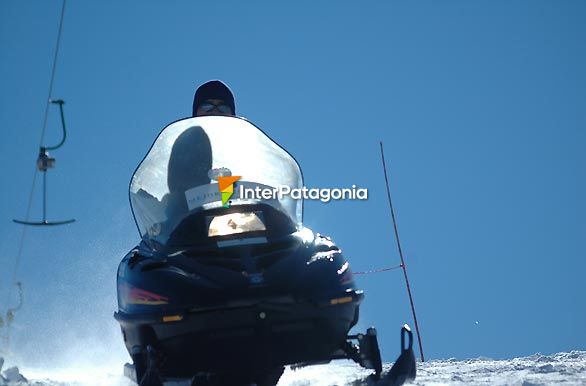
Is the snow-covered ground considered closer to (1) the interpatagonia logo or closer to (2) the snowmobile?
(2) the snowmobile

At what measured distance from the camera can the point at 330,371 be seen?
788 cm

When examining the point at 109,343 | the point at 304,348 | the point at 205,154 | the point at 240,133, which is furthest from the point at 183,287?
the point at 109,343

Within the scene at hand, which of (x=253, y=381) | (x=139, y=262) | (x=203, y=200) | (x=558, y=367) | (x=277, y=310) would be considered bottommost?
(x=558, y=367)

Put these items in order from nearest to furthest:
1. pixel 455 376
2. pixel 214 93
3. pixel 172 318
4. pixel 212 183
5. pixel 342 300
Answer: pixel 172 318 < pixel 342 300 < pixel 212 183 < pixel 455 376 < pixel 214 93

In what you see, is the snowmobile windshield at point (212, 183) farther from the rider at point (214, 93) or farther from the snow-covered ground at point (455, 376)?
the rider at point (214, 93)

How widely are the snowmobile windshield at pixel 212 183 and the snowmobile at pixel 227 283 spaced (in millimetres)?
11

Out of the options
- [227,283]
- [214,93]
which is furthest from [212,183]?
[214,93]

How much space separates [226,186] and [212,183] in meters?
0.11

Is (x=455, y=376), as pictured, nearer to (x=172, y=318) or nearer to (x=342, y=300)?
(x=342, y=300)

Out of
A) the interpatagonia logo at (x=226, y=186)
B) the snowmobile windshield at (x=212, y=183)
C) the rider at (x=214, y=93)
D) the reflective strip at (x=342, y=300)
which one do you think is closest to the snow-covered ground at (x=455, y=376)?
the reflective strip at (x=342, y=300)

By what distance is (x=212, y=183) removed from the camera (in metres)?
5.68

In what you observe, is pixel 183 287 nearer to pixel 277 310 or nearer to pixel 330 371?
pixel 277 310

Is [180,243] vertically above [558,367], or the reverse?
[180,243]

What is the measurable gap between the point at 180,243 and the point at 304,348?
3.71 feet
